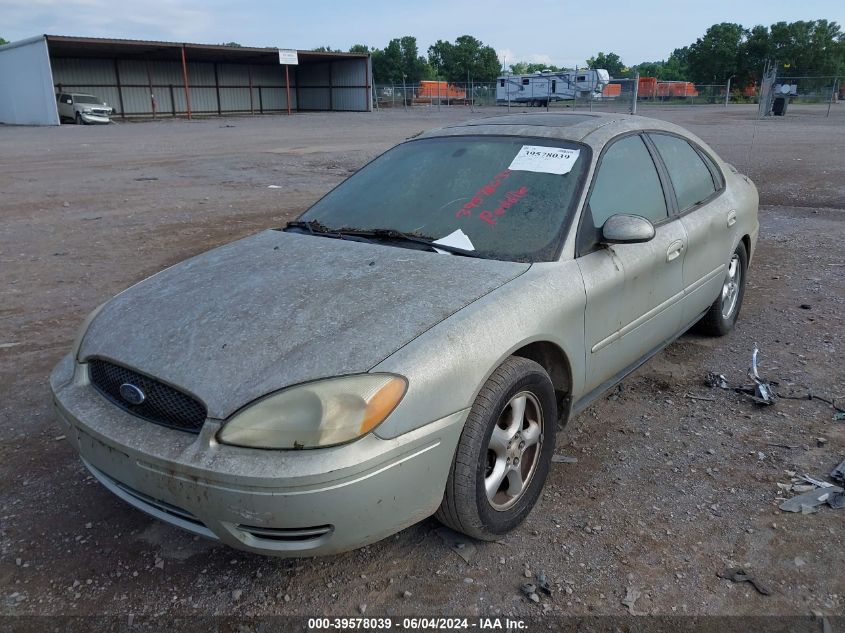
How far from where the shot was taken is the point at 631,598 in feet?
7.79

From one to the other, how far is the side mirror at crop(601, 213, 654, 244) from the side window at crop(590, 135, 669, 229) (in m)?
0.12

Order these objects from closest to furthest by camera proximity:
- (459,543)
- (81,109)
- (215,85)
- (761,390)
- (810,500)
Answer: (459,543)
(810,500)
(761,390)
(81,109)
(215,85)

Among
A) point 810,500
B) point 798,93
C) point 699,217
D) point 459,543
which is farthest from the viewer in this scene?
point 798,93

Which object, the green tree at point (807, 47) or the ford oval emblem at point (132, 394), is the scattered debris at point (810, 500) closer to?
the ford oval emblem at point (132, 394)

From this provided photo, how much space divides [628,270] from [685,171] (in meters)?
1.27

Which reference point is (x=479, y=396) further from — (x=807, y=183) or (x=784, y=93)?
(x=784, y=93)

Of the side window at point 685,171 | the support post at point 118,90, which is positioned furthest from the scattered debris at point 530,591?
the support post at point 118,90

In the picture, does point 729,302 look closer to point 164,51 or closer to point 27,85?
point 27,85

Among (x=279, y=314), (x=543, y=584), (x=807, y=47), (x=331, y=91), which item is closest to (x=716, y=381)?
(x=543, y=584)

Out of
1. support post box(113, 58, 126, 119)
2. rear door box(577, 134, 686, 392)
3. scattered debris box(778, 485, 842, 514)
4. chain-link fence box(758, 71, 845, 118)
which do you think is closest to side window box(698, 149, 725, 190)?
rear door box(577, 134, 686, 392)

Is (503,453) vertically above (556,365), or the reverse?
(556,365)

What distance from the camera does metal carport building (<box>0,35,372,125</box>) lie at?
35312 mm

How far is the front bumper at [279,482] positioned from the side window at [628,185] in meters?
1.49

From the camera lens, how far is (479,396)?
95.5 inches
